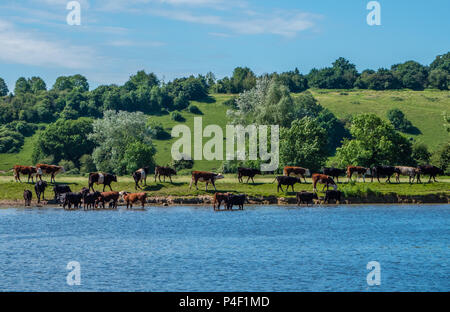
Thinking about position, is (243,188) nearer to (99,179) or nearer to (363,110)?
(99,179)

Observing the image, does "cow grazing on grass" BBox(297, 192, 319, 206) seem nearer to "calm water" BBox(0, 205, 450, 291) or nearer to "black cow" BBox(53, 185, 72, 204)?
"calm water" BBox(0, 205, 450, 291)

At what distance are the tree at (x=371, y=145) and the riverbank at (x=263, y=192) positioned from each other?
7715mm

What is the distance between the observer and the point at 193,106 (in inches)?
5876

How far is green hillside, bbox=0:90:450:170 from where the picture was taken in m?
121

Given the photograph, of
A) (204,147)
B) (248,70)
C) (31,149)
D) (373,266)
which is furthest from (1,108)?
(373,266)

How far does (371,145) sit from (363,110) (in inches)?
2755

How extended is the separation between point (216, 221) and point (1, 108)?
121035 millimetres

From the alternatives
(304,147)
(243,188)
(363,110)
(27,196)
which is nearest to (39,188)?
(27,196)

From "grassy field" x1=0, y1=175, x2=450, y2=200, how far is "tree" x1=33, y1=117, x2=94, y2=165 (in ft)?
153

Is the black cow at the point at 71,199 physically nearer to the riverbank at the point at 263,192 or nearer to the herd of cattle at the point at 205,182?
the herd of cattle at the point at 205,182

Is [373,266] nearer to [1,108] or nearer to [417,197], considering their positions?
[417,197]

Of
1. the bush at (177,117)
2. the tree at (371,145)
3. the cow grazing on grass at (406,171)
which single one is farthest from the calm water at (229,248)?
the bush at (177,117)

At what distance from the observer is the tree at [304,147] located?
73625 millimetres

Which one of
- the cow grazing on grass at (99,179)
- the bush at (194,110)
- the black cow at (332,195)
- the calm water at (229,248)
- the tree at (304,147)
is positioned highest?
the bush at (194,110)
